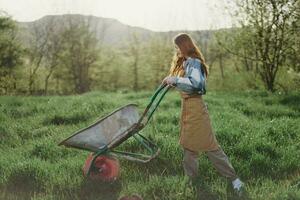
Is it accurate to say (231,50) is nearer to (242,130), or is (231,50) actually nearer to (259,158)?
(242,130)

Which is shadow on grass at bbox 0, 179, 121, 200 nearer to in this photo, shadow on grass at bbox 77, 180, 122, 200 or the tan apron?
shadow on grass at bbox 77, 180, 122, 200

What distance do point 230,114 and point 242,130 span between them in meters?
1.73

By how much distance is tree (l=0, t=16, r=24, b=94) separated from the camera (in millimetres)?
37406

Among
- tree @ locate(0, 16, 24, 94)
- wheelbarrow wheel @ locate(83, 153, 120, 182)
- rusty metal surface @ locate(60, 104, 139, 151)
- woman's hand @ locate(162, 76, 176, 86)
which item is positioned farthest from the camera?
tree @ locate(0, 16, 24, 94)

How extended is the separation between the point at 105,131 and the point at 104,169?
0.57 metres

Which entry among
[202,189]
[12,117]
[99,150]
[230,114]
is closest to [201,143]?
[202,189]

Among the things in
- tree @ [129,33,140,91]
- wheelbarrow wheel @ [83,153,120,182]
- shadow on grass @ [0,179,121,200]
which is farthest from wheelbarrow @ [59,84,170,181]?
tree @ [129,33,140,91]

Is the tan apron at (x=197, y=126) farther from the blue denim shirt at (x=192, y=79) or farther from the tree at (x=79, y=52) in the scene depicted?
the tree at (x=79, y=52)

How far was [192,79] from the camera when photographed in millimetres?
5590

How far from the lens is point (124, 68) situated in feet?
189

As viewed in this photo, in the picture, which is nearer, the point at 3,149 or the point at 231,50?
the point at 3,149

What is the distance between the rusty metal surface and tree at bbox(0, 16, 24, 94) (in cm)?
3211

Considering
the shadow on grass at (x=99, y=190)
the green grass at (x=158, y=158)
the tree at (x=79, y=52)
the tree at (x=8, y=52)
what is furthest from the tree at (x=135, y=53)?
the shadow on grass at (x=99, y=190)

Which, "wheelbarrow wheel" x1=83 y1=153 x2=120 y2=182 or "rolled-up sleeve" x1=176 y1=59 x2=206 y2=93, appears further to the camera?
"wheelbarrow wheel" x1=83 y1=153 x2=120 y2=182
